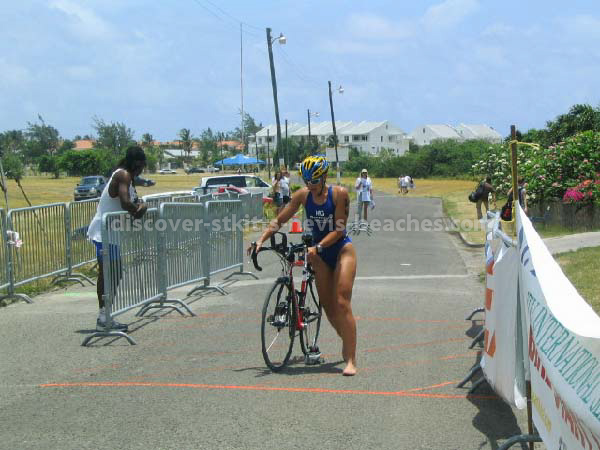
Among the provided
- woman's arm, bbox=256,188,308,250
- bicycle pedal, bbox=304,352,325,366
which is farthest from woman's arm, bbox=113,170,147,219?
bicycle pedal, bbox=304,352,325,366

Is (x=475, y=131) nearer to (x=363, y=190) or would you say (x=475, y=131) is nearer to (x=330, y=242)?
(x=363, y=190)

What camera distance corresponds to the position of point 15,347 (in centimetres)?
770

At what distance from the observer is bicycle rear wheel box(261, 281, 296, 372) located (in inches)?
256

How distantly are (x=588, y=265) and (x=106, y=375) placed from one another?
26.8 feet

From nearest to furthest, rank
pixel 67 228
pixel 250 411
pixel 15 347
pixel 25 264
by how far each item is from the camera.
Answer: pixel 250 411, pixel 15 347, pixel 25 264, pixel 67 228

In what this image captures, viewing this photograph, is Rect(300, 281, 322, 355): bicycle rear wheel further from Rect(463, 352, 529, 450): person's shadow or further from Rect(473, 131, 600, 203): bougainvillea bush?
Rect(473, 131, 600, 203): bougainvillea bush

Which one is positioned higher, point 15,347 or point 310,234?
point 310,234

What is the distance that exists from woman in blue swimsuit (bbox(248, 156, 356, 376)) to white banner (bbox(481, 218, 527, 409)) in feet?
4.60

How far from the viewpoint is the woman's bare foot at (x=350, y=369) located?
6430 millimetres

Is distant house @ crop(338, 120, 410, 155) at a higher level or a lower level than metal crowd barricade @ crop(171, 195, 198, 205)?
higher

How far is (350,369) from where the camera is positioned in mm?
6465

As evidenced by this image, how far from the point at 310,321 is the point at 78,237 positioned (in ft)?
21.2

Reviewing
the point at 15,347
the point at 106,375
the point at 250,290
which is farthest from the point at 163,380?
the point at 250,290

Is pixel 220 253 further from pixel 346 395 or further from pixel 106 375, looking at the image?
pixel 346 395
